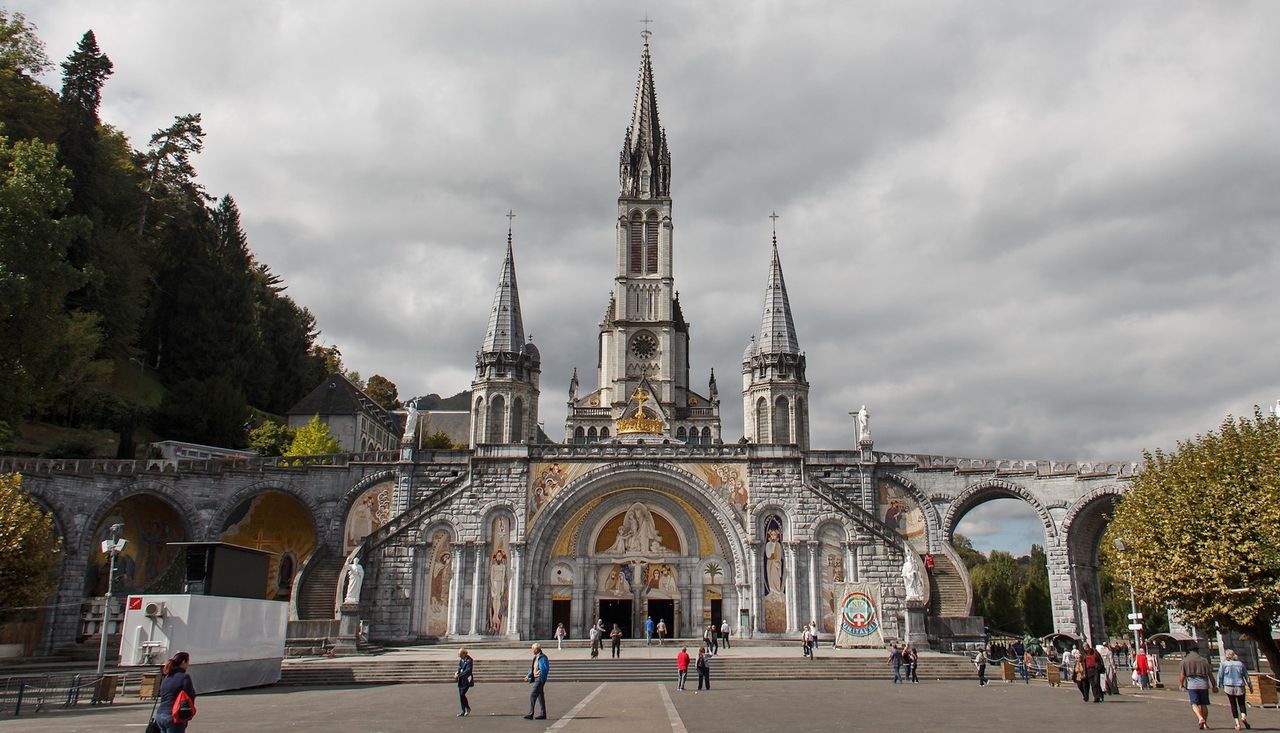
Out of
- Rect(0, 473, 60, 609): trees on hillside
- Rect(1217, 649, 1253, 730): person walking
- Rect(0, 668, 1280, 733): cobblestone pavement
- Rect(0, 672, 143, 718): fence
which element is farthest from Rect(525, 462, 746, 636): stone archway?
Rect(1217, 649, 1253, 730): person walking

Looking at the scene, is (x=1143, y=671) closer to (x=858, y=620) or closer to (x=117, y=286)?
(x=858, y=620)

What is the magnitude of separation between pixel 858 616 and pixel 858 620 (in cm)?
12

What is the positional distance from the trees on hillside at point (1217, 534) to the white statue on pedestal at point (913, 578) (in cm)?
886

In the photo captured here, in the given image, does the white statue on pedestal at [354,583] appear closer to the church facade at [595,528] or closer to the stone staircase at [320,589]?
the church facade at [595,528]

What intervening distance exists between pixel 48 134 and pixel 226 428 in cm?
1630

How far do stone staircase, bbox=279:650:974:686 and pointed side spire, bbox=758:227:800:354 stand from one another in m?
26.4

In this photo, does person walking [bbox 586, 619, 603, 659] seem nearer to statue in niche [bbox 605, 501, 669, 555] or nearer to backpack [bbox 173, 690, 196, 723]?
statue in niche [bbox 605, 501, 669, 555]

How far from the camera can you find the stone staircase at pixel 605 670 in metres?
24.2

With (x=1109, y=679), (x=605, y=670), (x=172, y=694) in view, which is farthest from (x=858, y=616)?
(x=172, y=694)

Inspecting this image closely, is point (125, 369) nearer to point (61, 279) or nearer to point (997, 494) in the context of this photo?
point (61, 279)

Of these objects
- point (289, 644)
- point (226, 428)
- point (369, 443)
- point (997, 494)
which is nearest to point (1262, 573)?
point (997, 494)

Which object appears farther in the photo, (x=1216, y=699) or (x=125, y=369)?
(x=125, y=369)

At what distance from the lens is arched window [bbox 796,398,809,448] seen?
50.6 metres

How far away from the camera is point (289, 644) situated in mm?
30141
